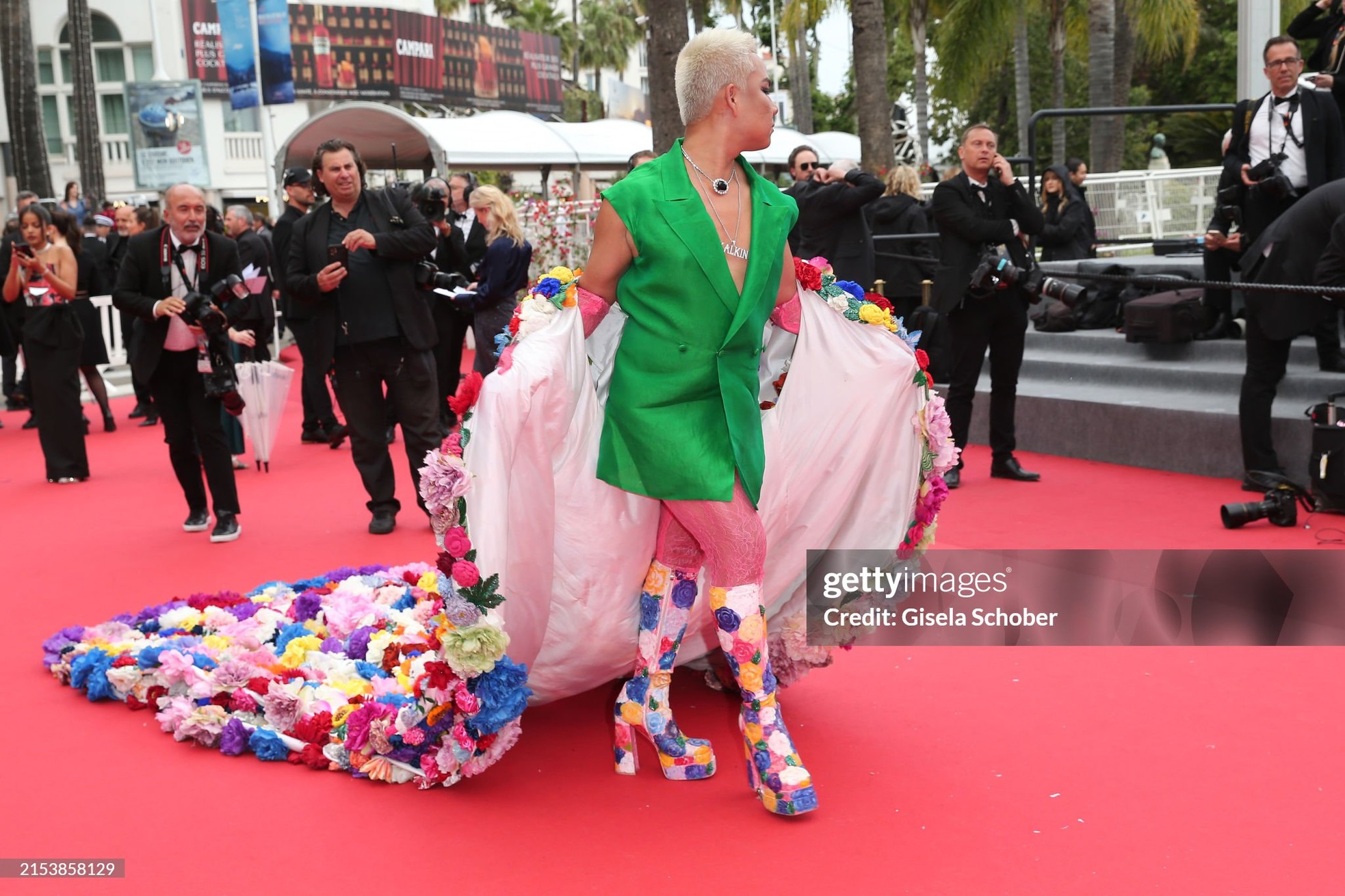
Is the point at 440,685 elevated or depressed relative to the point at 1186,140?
depressed

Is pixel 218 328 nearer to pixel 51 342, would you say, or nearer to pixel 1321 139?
pixel 51 342

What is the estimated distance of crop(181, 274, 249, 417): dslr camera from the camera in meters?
6.75

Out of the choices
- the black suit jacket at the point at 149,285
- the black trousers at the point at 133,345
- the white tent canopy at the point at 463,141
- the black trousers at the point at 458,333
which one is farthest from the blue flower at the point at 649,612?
the white tent canopy at the point at 463,141

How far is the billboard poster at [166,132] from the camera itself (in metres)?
30.1

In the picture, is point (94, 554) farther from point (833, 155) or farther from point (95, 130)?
point (833, 155)

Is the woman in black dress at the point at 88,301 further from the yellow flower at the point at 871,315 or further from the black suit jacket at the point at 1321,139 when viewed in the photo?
the black suit jacket at the point at 1321,139

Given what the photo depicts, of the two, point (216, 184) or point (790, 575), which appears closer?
point (790, 575)

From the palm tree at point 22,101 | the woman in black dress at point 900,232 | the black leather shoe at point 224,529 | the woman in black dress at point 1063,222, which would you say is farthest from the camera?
the palm tree at point 22,101

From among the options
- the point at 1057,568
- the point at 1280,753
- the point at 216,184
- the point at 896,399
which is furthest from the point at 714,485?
the point at 216,184

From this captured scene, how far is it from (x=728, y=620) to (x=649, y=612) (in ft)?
0.94

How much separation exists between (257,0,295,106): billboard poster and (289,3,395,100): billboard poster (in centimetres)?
2157

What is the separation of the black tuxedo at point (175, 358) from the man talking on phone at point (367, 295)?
0.43 metres

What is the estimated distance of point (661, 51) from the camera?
37.7ft

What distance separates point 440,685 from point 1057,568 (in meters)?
3.49
